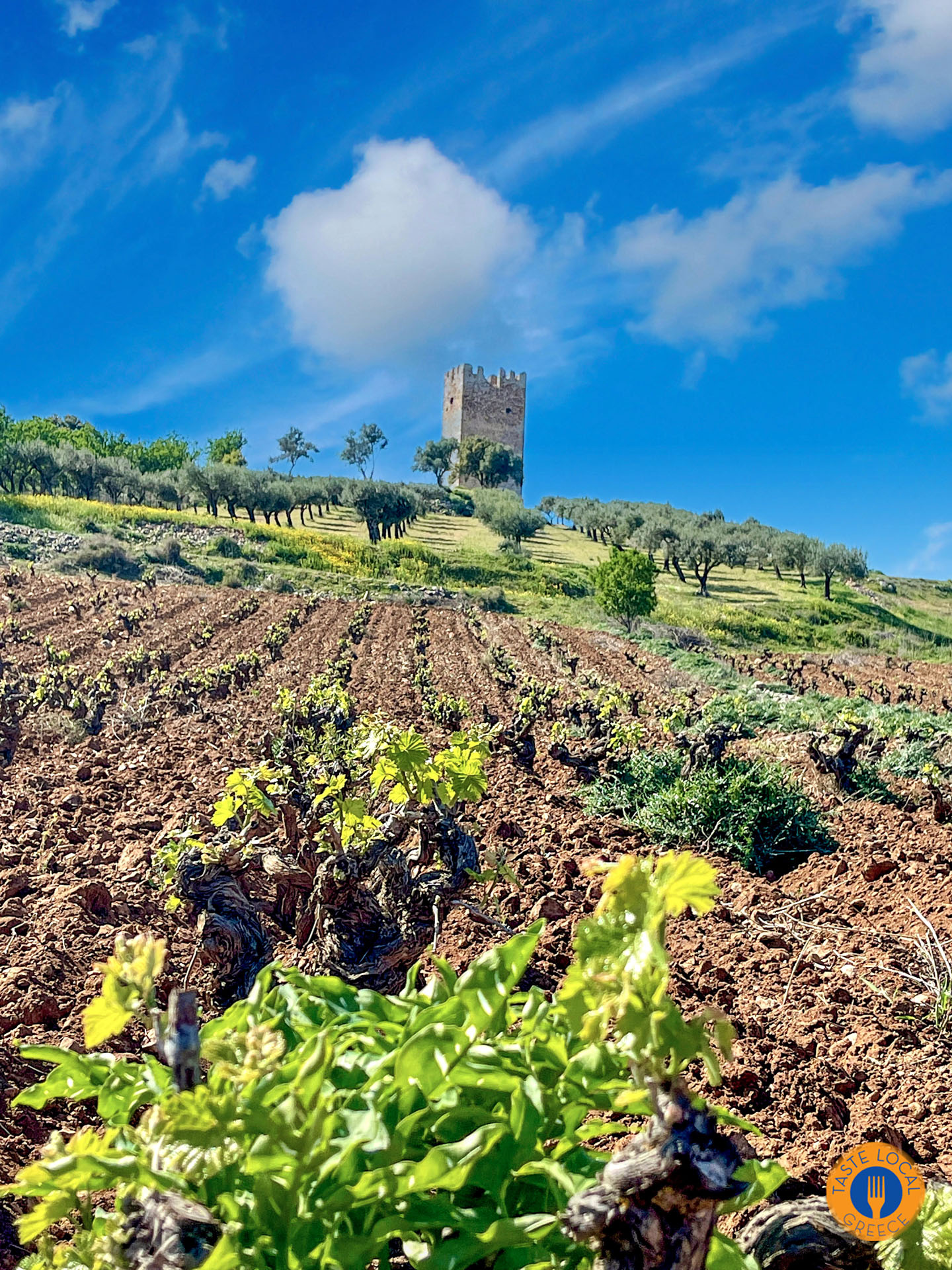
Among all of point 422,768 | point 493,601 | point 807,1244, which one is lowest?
point 807,1244

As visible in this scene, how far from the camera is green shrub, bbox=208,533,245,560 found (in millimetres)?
38406

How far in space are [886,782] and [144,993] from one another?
704 centimetres

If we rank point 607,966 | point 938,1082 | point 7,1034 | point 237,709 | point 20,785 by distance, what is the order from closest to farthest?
point 607,966 < point 938,1082 < point 7,1034 < point 20,785 < point 237,709

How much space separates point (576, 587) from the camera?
133 ft

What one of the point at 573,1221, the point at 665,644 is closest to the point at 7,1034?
the point at 573,1221

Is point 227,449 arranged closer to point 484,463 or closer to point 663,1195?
point 484,463

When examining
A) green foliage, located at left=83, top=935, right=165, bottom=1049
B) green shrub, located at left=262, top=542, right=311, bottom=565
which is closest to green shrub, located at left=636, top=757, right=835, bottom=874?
green foliage, located at left=83, top=935, right=165, bottom=1049

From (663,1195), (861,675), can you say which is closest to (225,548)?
(861,675)

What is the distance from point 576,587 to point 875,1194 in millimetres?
39465

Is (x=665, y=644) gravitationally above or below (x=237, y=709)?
above

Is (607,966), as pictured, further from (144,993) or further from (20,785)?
(20,785)

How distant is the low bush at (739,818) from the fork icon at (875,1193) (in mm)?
3930

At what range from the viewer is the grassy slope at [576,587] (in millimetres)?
34719

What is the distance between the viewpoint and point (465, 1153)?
1.11 meters
